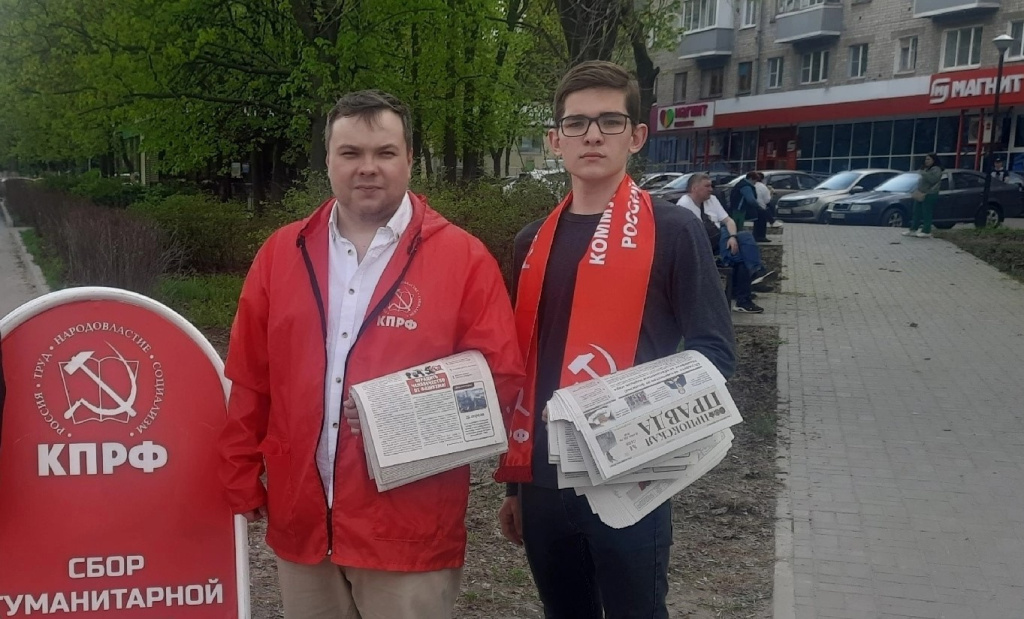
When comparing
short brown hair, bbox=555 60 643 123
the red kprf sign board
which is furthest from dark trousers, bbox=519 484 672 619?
short brown hair, bbox=555 60 643 123

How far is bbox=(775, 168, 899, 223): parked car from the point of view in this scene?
91.4ft

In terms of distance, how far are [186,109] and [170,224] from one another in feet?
11.1

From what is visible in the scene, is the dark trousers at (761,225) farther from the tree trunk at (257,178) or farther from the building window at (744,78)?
the building window at (744,78)

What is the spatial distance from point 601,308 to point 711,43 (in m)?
48.2

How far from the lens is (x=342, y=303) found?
258 centimetres

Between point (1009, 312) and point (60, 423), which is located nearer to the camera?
point (60, 423)

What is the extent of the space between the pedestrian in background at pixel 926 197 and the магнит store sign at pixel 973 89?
43.2ft

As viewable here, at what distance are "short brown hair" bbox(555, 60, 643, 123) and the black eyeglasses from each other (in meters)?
0.04

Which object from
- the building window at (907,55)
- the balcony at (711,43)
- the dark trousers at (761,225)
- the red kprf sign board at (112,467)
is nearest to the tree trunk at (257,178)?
the dark trousers at (761,225)

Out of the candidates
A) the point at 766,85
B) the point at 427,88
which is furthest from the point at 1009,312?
the point at 766,85

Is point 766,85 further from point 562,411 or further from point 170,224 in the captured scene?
Result: point 562,411

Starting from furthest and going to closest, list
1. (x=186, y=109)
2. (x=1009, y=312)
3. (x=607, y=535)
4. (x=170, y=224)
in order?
1. (x=186, y=109)
2. (x=170, y=224)
3. (x=1009, y=312)
4. (x=607, y=535)

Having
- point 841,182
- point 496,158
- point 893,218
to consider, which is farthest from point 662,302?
point 841,182

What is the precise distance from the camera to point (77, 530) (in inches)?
113
